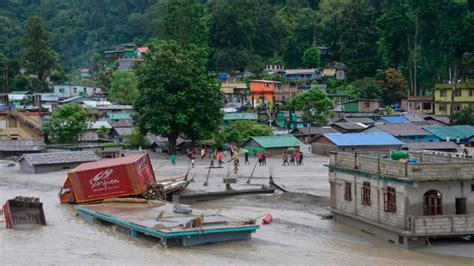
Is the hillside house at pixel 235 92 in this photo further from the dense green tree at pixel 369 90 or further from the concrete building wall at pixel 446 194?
the concrete building wall at pixel 446 194

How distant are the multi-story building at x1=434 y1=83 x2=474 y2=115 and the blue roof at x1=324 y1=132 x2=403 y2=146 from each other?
1837 cm

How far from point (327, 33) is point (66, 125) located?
41613mm

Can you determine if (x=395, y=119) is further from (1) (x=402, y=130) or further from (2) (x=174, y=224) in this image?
(2) (x=174, y=224)

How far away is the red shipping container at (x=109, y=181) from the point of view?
31562 mm

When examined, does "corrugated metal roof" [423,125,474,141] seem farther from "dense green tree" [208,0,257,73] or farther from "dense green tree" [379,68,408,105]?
"dense green tree" [208,0,257,73]

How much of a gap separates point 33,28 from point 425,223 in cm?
6555

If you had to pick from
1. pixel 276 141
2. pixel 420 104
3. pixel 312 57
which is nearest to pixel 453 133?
pixel 276 141

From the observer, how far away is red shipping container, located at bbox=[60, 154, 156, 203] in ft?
104

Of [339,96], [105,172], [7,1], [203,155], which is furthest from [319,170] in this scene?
[7,1]

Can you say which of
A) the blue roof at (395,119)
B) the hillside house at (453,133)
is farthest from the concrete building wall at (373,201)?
the blue roof at (395,119)

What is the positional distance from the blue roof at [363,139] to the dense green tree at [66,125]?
1643 centimetres

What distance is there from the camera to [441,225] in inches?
901

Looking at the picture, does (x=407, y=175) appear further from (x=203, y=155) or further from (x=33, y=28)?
(x=33, y=28)

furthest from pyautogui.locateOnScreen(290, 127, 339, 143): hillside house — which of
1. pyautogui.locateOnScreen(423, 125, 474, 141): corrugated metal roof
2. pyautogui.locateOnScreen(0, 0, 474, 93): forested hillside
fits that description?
pyautogui.locateOnScreen(0, 0, 474, 93): forested hillside
